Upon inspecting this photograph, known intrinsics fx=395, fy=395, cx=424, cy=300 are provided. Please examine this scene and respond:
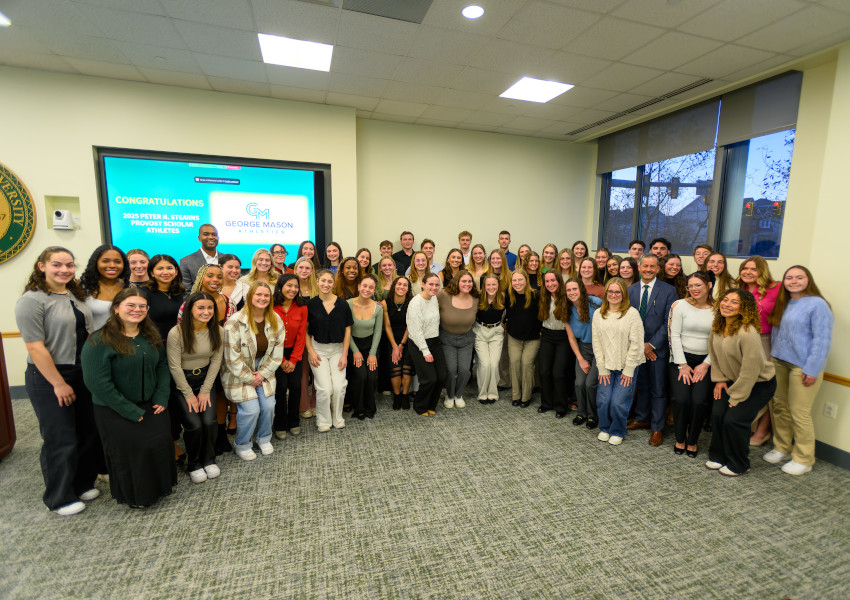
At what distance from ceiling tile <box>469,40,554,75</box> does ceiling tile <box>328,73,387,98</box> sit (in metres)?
1.13

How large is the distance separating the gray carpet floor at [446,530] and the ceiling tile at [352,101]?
12.9 ft

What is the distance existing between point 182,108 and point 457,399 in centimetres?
459

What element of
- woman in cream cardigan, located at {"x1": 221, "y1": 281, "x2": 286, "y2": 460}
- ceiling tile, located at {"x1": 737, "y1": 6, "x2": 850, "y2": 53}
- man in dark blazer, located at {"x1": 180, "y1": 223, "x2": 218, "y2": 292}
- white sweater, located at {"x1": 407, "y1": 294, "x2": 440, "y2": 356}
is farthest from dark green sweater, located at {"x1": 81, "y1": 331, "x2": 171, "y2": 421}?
ceiling tile, located at {"x1": 737, "y1": 6, "x2": 850, "y2": 53}

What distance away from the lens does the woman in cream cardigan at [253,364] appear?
298 centimetres

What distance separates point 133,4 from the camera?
2934mm

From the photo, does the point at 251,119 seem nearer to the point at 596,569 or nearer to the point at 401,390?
the point at 401,390

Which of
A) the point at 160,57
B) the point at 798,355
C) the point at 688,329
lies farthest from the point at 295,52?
the point at 798,355

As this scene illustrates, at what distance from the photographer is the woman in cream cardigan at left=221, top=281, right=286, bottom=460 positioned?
2.98m

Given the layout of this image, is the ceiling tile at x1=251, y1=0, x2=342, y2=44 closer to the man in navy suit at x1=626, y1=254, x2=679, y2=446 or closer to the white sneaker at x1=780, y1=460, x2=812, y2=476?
the man in navy suit at x1=626, y1=254, x2=679, y2=446

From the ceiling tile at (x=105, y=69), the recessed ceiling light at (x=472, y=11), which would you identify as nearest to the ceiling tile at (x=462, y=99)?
the recessed ceiling light at (x=472, y=11)

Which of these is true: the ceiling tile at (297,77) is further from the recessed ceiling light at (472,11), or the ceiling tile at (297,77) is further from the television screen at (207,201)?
the recessed ceiling light at (472,11)

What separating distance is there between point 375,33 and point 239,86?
209 cm

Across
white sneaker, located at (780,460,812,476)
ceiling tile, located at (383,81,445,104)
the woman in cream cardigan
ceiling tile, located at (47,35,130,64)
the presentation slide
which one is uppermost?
ceiling tile, located at (383,81,445,104)

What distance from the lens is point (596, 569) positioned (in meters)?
2.08
